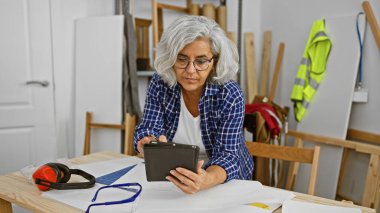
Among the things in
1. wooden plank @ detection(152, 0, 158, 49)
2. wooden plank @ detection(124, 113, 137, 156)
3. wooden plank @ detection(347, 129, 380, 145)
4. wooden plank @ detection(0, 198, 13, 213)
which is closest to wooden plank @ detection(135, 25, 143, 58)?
wooden plank @ detection(152, 0, 158, 49)

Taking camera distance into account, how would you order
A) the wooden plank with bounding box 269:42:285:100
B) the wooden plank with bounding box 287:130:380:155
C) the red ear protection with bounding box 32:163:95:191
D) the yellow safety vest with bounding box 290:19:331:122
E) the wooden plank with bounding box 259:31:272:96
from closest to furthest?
the red ear protection with bounding box 32:163:95:191 → the wooden plank with bounding box 287:130:380:155 → the yellow safety vest with bounding box 290:19:331:122 → the wooden plank with bounding box 269:42:285:100 → the wooden plank with bounding box 259:31:272:96

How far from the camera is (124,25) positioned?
108 inches

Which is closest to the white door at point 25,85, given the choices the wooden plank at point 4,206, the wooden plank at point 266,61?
the wooden plank at point 4,206

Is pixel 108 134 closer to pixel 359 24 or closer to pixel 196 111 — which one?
pixel 196 111

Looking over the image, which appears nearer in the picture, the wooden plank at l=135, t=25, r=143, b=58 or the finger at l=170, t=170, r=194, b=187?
the finger at l=170, t=170, r=194, b=187

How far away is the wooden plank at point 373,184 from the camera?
2066 mm

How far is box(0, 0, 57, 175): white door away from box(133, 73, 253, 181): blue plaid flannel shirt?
1.56m

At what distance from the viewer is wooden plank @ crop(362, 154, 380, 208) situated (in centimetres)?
207

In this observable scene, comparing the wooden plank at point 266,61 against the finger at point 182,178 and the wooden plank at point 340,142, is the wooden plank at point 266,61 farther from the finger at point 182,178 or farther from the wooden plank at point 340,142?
the finger at point 182,178

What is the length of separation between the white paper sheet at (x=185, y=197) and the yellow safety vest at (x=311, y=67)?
1.71 metres

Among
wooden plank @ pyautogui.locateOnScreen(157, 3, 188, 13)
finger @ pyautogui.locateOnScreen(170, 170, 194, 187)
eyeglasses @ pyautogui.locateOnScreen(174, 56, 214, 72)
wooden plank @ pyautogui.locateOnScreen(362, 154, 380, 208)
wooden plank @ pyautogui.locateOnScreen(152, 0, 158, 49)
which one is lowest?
wooden plank @ pyautogui.locateOnScreen(362, 154, 380, 208)

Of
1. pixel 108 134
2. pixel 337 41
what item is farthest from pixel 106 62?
pixel 337 41

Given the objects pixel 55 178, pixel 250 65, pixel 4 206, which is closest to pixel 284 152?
pixel 55 178

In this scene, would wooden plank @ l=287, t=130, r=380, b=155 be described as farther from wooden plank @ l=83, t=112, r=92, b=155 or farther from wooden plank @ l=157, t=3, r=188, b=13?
wooden plank @ l=83, t=112, r=92, b=155
